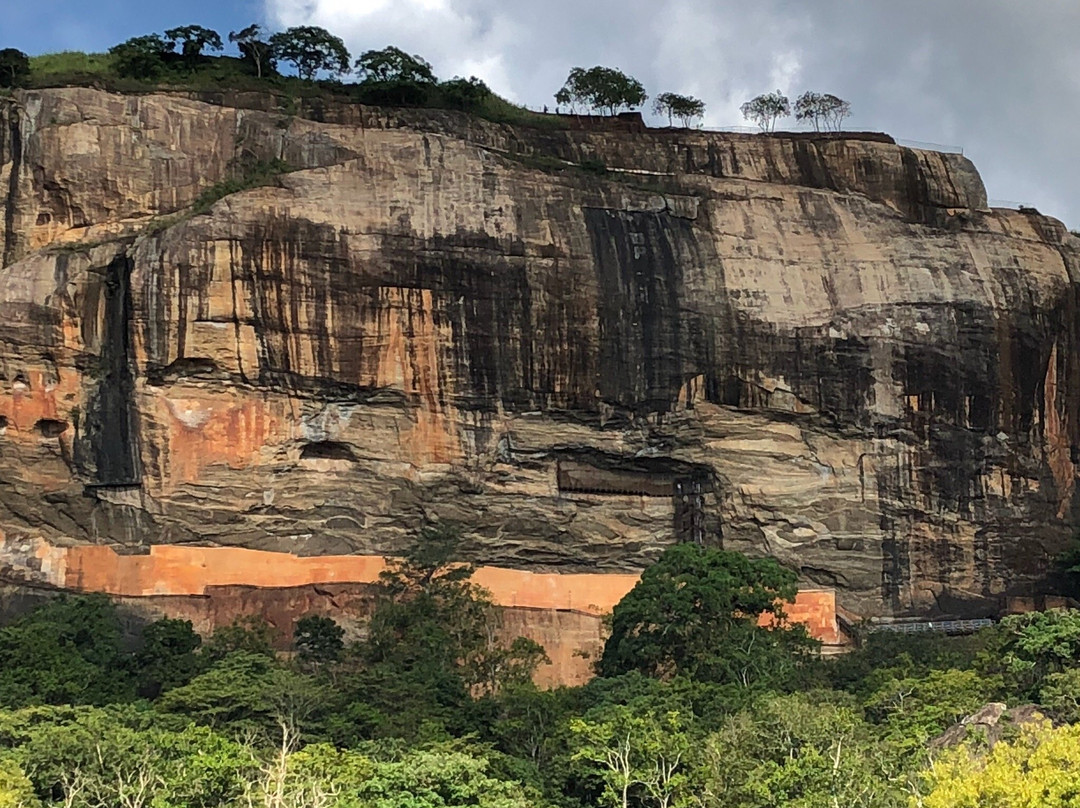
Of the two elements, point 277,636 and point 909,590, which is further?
point 909,590

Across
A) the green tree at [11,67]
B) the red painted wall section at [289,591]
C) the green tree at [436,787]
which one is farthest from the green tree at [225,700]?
the green tree at [11,67]

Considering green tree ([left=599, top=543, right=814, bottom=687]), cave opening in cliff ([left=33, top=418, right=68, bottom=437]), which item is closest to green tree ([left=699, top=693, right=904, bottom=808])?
green tree ([left=599, top=543, right=814, bottom=687])

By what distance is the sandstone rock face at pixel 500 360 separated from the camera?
28438 millimetres

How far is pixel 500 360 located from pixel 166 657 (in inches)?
345

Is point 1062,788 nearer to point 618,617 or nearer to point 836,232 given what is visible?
point 618,617

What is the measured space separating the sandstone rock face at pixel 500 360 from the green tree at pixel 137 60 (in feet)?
6.67

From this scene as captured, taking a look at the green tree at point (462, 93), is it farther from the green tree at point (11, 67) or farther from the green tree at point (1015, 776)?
the green tree at point (1015, 776)

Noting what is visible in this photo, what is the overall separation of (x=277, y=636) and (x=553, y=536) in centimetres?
629

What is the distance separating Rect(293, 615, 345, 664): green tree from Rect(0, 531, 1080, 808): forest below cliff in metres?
0.04

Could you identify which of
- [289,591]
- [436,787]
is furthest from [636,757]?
[289,591]

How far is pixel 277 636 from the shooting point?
27.2 metres

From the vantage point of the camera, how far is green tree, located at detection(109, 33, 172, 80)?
A: 33000 mm

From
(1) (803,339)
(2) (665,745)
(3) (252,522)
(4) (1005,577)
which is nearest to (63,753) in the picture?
(2) (665,745)

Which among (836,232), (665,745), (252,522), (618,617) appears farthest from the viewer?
(836,232)
